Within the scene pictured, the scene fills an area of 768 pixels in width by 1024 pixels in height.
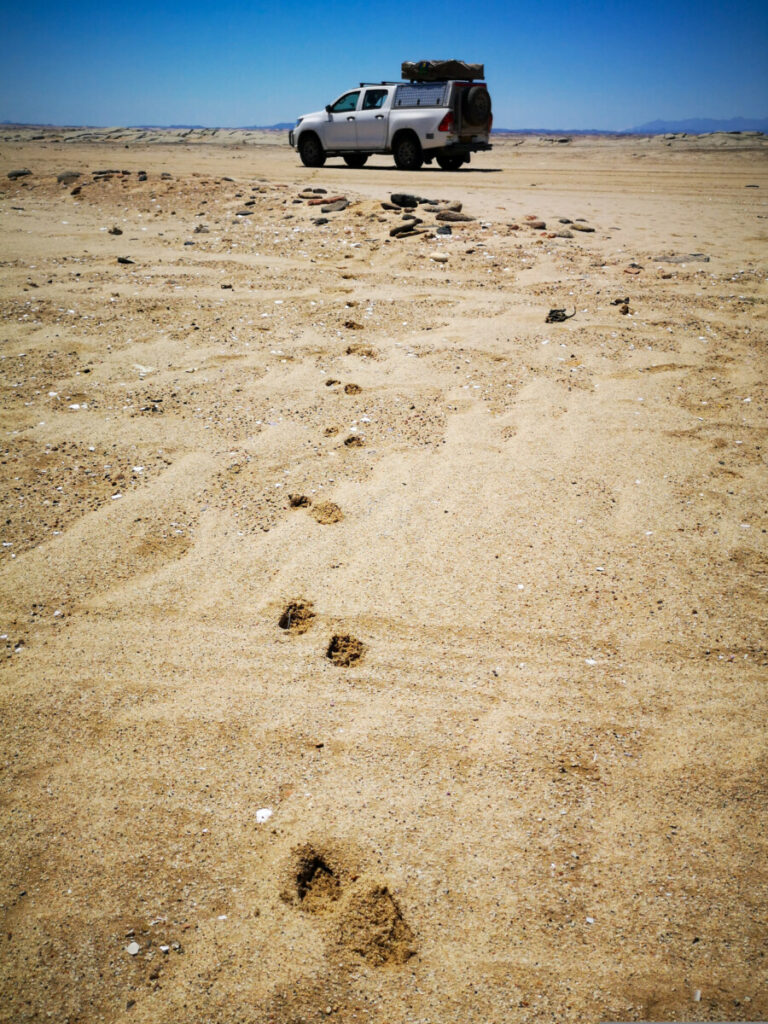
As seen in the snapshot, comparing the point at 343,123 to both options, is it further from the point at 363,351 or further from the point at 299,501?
the point at 299,501

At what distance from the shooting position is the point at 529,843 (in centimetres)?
180

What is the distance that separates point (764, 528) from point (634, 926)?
206 centimetres

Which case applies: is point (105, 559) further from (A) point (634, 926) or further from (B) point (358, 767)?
(A) point (634, 926)

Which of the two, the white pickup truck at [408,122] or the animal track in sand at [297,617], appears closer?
the animal track in sand at [297,617]

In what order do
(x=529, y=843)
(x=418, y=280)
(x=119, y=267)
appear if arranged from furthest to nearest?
(x=119, y=267) → (x=418, y=280) → (x=529, y=843)

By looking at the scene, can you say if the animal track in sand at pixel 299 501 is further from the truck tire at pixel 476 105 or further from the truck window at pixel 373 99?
the truck window at pixel 373 99

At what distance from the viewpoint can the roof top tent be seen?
565 inches

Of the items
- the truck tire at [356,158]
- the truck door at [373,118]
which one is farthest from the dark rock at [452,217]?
the truck tire at [356,158]

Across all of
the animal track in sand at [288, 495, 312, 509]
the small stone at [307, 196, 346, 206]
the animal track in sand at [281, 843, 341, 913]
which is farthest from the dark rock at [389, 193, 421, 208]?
the animal track in sand at [281, 843, 341, 913]

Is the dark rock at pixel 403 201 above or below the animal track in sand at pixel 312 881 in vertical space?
above

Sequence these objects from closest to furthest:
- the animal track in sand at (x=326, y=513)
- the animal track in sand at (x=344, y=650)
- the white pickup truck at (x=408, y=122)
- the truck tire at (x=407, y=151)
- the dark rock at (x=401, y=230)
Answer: the animal track in sand at (x=344, y=650), the animal track in sand at (x=326, y=513), the dark rock at (x=401, y=230), the white pickup truck at (x=408, y=122), the truck tire at (x=407, y=151)

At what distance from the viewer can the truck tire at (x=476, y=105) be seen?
1373 cm

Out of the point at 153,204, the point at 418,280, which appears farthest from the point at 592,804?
the point at 153,204

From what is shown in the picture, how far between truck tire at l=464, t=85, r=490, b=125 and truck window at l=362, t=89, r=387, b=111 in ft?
6.23
